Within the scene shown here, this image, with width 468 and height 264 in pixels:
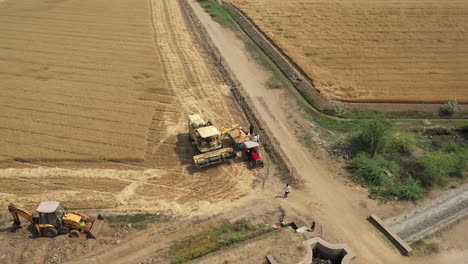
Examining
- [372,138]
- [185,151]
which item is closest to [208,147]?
[185,151]

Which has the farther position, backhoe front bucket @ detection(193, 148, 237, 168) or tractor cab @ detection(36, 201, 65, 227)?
backhoe front bucket @ detection(193, 148, 237, 168)

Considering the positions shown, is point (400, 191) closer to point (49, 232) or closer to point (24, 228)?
point (49, 232)

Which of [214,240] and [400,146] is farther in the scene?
[400,146]

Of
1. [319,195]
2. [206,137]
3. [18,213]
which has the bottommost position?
[319,195]

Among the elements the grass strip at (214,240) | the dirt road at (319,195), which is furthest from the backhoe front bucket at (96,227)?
the dirt road at (319,195)

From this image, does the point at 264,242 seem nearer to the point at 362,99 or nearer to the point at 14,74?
the point at 362,99

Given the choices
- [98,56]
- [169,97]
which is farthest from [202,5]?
[169,97]

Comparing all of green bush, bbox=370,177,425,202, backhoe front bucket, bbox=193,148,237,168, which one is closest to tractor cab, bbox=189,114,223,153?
backhoe front bucket, bbox=193,148,237,168

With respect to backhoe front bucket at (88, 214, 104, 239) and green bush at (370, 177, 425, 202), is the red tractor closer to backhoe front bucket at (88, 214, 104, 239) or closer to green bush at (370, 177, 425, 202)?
green bush at (370, 177, 425, 202)
